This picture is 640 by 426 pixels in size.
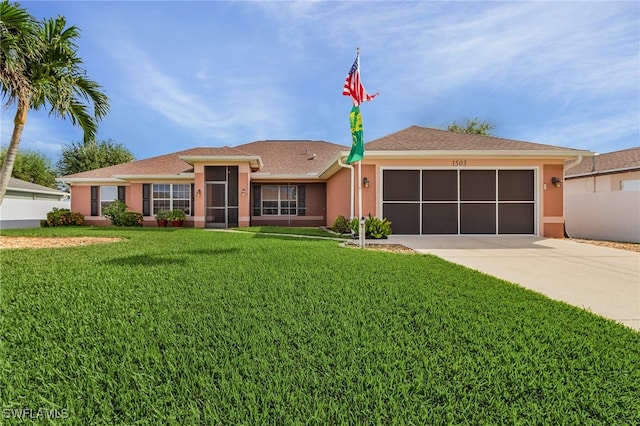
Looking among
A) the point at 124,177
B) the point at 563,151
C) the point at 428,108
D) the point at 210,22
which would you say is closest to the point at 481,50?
the point at 563,151

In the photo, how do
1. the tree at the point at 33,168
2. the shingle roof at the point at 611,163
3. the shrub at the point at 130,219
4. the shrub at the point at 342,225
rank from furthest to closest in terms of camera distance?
the tree at the point at 33,168
the shrub at the point at 130,219
the shingle roof at the point at 611,163
the shrub at the point at 342,225

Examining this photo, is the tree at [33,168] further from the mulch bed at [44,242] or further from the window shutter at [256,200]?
the mulch bed at [44,242]

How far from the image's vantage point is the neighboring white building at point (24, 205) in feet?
73.5

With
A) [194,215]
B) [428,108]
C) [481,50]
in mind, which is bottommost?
[194,215]

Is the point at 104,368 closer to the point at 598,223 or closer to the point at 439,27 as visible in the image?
the point at 439,27

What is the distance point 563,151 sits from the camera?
37.8ft

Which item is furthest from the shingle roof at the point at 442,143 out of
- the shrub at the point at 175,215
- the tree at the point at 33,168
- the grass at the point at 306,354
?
the tree at the point at 33,168

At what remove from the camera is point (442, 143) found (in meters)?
12.7

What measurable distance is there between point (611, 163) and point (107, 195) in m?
28.1

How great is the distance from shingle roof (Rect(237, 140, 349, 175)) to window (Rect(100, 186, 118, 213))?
7959 mm

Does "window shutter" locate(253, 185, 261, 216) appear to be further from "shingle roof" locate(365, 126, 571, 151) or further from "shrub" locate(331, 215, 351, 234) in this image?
"shingle roof" locate(365, 126, 571, 151)

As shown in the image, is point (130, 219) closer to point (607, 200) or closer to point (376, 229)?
point (376, 229)

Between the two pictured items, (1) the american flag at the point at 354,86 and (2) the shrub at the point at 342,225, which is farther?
(2) the shrub at the point at 342,225

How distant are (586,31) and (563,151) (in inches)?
151
